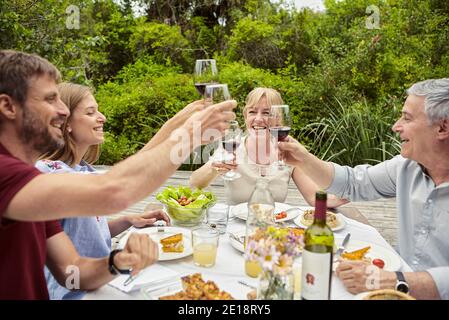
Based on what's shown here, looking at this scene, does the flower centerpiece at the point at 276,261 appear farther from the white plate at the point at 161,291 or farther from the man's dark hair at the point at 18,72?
the man's dark hair at the point at 18,72

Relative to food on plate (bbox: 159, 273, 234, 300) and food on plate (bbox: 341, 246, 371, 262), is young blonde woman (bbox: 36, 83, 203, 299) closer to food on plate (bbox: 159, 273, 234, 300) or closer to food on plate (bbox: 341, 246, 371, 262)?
food on plate (bbox: 159, 273, 234, 300)

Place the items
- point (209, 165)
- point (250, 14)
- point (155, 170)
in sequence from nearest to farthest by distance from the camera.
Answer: point (155, 170) < point (209, 165) < point (250, 14)

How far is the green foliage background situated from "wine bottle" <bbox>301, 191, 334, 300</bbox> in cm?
380

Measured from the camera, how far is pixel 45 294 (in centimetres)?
147

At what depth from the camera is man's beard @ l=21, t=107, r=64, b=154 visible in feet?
4.44

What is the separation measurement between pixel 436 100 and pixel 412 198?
1.65ft

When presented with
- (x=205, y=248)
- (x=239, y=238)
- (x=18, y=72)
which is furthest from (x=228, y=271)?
(x=18, y=72)

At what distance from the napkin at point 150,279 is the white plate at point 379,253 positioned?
0.75 m

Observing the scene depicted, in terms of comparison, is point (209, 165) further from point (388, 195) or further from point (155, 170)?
point (155, 170)

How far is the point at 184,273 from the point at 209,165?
124cm

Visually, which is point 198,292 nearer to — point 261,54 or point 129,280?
point 129,280

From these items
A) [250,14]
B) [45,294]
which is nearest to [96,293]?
[45,294]

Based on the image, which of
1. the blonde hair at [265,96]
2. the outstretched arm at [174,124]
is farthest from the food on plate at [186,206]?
the blonde hair at [265,96]

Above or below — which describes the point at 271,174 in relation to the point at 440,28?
below
